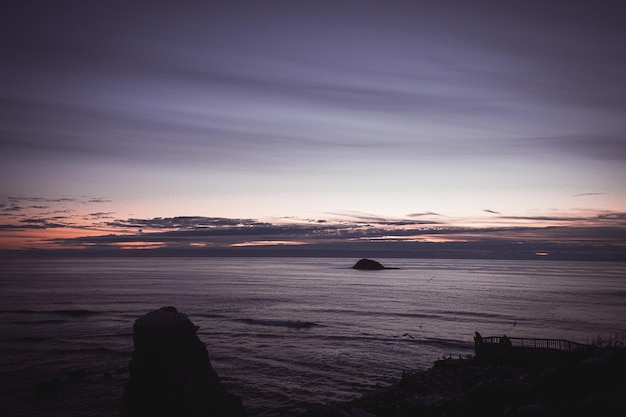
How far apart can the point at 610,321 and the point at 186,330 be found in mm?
60154

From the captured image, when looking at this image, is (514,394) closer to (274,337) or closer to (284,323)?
(274,337)

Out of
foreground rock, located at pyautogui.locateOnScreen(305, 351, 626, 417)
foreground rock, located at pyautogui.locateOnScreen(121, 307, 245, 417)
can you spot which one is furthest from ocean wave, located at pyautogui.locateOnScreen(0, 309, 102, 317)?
foreground rock, located at pyautogui.locateOnScreen(305, 351, 626, 417)

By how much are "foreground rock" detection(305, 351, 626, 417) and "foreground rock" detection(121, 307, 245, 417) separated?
582 cm

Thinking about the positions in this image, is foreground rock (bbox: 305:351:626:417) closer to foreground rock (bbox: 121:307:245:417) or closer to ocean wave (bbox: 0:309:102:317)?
foreground rock (bbox: 121:307:245:417)

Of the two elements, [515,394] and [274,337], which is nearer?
Answer: [515,394]

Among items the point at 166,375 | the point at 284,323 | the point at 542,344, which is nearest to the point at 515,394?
the point at 166,375

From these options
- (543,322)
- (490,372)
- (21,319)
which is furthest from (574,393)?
(21,319)

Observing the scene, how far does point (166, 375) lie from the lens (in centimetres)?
1564

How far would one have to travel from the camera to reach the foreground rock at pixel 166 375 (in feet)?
51.0

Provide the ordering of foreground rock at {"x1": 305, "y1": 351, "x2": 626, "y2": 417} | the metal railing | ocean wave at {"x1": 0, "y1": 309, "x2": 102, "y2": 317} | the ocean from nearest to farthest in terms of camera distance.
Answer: foreground rock at {"x1": 305, "y1": 351, "x2": 626, "y2": 417}, the ocean, the metal railing, ocean wave at {"x1": 0, "y1": 309, "x2": 102, "y2": 317}

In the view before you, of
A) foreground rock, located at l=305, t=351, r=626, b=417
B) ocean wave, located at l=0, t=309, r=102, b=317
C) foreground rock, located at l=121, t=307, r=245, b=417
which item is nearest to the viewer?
foreground rock, located at l=121, t=307, r=245, b=417

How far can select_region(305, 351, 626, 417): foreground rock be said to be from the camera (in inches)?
632

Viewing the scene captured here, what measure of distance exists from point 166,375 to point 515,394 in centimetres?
1548

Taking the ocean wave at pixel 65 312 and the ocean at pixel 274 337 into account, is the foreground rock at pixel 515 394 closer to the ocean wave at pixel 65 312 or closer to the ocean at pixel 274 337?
the ocean at pixel 274 337
